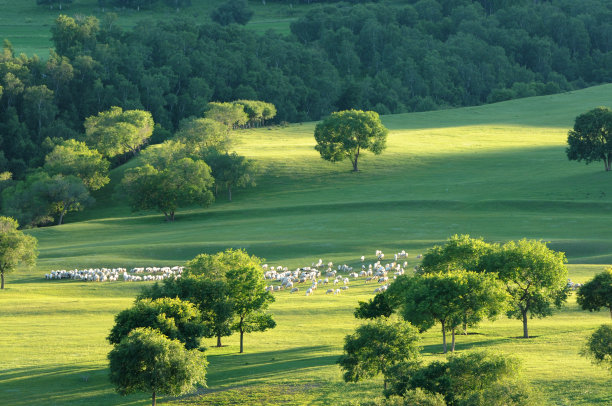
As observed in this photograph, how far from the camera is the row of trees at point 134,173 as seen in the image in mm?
115688

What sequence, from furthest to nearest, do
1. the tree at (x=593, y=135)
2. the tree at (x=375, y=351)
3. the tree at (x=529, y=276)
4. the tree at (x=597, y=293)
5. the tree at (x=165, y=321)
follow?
the tree at (x=593, y=135) < the tree at (x=597, y=293) < the tree at (x=529, y=276) < the tree at (x=165, y=321) < the tree at (x=375, y=351)

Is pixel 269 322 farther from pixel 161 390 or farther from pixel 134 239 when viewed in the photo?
pixel 134 239

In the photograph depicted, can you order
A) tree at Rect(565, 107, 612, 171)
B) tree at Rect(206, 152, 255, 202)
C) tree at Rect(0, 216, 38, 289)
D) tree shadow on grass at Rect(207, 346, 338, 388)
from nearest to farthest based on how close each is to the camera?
tree shadow on grass at Rect(207, 346, 338, 388) → tree at Rect(0, 216, 38, 289) → tree at Rect(565, 107, 612, 171) → tree at Rect(206, 152, 255, 202)

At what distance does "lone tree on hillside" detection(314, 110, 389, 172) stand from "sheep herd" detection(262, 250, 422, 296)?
50083 mm

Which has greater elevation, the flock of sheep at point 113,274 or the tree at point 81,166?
the tree at point 81,166

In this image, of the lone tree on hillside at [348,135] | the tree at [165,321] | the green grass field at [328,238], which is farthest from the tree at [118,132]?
the tree at [165,321]

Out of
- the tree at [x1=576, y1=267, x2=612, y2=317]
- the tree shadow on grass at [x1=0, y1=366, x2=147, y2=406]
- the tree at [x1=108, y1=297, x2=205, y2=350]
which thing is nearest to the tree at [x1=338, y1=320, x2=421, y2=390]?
the tree at [x1=108, y1=297, x2=205, y2=350]

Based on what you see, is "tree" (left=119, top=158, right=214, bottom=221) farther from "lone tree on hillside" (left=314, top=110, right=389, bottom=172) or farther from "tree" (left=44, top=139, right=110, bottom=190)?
"tree" (left=44, top=139, right=110, bottom=190)

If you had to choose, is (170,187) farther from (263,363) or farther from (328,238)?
(263,363)

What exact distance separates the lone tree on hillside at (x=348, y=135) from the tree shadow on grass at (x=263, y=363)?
3123 inches

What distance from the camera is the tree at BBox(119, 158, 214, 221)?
4493 inches

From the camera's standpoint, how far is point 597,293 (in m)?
52.2

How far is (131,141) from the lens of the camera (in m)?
156

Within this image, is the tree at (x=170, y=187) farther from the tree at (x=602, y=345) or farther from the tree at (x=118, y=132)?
the tree at (x=602, y=345)
